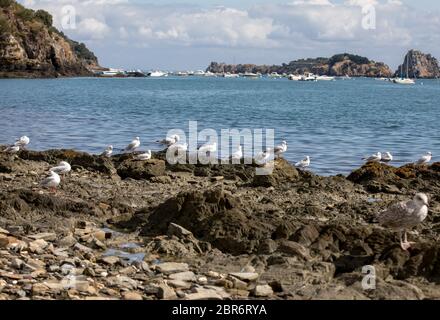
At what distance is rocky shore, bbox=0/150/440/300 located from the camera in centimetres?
846

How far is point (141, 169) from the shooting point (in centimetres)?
1755

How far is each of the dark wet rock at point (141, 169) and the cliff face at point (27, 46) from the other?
11367 cm

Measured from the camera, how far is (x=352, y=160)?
25578 mm

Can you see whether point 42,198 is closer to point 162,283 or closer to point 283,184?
point 162,283

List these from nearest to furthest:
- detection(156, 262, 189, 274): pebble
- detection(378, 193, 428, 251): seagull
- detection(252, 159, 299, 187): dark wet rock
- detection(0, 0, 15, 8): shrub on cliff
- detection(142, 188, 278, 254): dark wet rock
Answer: detection(156, 262, 189, 274): pebble, detection(378, 193, 428, 251): seagull, detection(142, 188, 278, 254): dark wet rock, detection(252, 159, 299, 187): dark wet rock, detection(0, 0, 15, 8): shrub on cliff

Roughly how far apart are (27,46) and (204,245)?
129001mm

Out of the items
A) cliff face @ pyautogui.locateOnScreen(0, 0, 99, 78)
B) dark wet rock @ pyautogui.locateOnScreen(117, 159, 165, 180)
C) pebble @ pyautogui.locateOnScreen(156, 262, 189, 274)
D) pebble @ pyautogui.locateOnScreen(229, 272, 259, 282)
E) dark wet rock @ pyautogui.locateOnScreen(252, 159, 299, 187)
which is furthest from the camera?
cliff face @ pyautogui.locateOnScreen(0, 0, 99, 78)

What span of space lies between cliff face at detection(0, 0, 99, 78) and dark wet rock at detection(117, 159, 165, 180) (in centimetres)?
11367

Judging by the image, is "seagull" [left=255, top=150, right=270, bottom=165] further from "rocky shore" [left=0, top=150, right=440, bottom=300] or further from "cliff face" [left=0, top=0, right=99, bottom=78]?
"cliff face" [left=0, top=0, right=99, bottom=78]

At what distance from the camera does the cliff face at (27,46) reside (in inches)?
4975

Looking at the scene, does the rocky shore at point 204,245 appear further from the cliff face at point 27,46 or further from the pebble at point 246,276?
the cliff face at point 27,46

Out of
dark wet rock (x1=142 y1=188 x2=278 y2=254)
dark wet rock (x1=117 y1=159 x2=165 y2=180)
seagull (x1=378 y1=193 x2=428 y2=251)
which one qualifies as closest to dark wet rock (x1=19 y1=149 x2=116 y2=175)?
dark wet rock (x1=117 y1=159 x2=165 y2=180)

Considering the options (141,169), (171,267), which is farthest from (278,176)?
(171,267)
